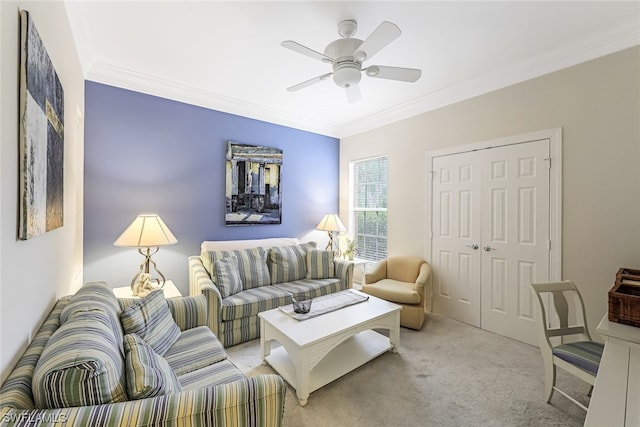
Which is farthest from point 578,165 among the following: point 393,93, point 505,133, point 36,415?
point 36,415

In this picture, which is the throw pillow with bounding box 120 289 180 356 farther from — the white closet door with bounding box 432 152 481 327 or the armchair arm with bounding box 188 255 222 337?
the white closet door with bounding box 432 152 481 327

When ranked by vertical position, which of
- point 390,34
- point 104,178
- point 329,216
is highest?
point 390,34

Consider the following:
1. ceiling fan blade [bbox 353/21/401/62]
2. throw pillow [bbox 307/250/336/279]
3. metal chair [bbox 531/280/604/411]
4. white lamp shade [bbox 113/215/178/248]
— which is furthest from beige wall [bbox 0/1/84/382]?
metal chair [bbox 531/280/604/411]

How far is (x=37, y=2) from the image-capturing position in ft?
4.05

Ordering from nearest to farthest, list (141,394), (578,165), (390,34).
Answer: (141,394) < (390,34) < (578,165)

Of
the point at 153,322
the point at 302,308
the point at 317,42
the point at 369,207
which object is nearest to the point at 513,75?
the point at 317,42

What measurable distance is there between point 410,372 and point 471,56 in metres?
2.80

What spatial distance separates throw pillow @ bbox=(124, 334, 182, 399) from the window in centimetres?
335

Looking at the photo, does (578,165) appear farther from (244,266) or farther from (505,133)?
(244,266)

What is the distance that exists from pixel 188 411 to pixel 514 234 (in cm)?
306

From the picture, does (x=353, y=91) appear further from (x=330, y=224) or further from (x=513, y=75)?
(x=330, y=224)

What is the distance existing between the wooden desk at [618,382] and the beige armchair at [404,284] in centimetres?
164

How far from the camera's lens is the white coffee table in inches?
71.7

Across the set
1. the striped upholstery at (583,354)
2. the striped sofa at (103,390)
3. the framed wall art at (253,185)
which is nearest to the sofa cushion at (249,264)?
the framed wall art at (253,185)
